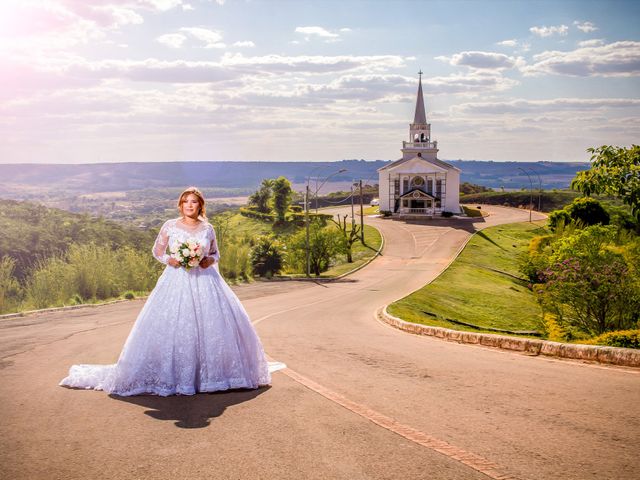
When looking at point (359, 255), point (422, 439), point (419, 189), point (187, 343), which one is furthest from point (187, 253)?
point (419, 189)

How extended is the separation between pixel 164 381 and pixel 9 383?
9.37 ft

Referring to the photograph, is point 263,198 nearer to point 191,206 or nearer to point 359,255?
point 359,255

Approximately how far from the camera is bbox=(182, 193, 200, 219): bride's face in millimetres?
9953

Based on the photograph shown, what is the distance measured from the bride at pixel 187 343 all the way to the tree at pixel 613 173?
664 cm

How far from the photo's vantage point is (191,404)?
8.52 meters

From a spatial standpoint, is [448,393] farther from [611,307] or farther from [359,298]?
[359,298]

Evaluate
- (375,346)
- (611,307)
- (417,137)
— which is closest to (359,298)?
(611,307)

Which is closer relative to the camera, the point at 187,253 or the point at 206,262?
the point at 187,253

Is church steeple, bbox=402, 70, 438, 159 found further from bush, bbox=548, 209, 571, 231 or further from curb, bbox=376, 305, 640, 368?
curb, bbox=376, 305, 640, 368

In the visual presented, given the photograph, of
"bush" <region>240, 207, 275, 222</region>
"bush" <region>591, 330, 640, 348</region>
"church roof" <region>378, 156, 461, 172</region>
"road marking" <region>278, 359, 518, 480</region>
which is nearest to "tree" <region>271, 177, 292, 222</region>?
"bush" <region>240, 207, 275, 222</region>

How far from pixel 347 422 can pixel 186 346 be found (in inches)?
107

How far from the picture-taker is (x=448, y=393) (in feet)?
30.5

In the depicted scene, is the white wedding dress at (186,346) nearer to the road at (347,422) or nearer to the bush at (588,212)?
the road at (347,422)

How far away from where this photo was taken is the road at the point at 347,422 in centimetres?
633
